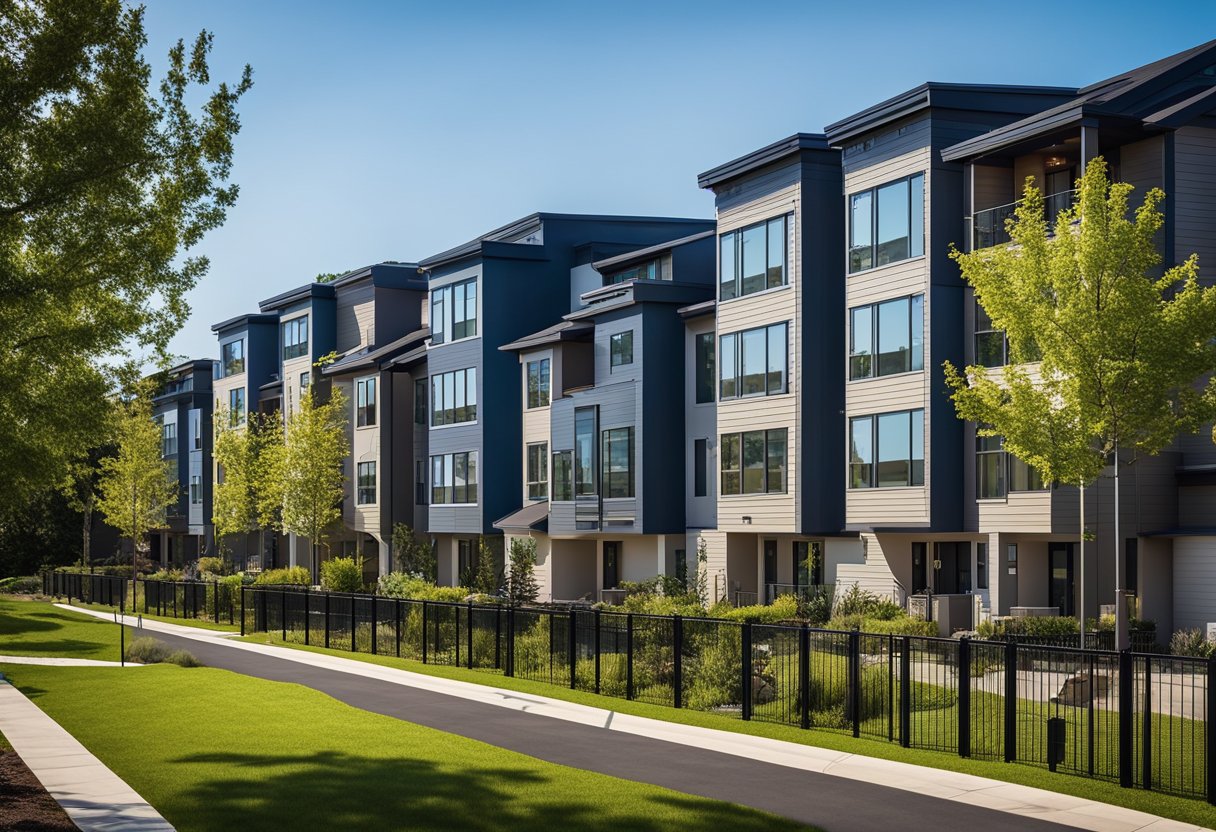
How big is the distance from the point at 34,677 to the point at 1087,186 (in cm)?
2336

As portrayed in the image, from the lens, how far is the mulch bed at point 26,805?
509 inches

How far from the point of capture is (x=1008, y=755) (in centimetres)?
1739

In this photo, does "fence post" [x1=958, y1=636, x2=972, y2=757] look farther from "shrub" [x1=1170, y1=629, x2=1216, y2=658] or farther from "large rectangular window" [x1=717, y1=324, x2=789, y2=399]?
"large rectangular window" [x1=717, y1=324, x2=789, y2=399]

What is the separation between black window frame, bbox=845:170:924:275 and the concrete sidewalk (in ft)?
79.8

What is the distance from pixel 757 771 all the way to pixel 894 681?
A: 4.77m

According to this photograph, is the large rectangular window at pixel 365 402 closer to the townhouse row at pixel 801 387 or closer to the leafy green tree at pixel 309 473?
the townhouse row at pixel 801 387

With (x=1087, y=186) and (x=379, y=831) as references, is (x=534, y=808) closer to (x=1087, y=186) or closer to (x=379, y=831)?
(x=379, y=831)

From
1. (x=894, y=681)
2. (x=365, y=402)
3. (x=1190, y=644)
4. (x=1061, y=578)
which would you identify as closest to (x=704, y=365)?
(x=1061, y=578)

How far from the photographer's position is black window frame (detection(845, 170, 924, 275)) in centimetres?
3584

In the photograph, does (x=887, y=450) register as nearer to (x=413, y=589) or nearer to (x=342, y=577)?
(x=413, y=589)

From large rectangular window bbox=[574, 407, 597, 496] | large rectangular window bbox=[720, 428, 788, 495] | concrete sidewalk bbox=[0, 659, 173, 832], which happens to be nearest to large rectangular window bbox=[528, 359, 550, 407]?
large rectangular window bbox=[574, 407, 597, 496]

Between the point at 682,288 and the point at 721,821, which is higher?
the point at 682,288

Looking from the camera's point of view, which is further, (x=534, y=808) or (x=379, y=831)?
(x=534, y=808)

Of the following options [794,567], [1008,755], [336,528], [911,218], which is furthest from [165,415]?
[1008,755]
